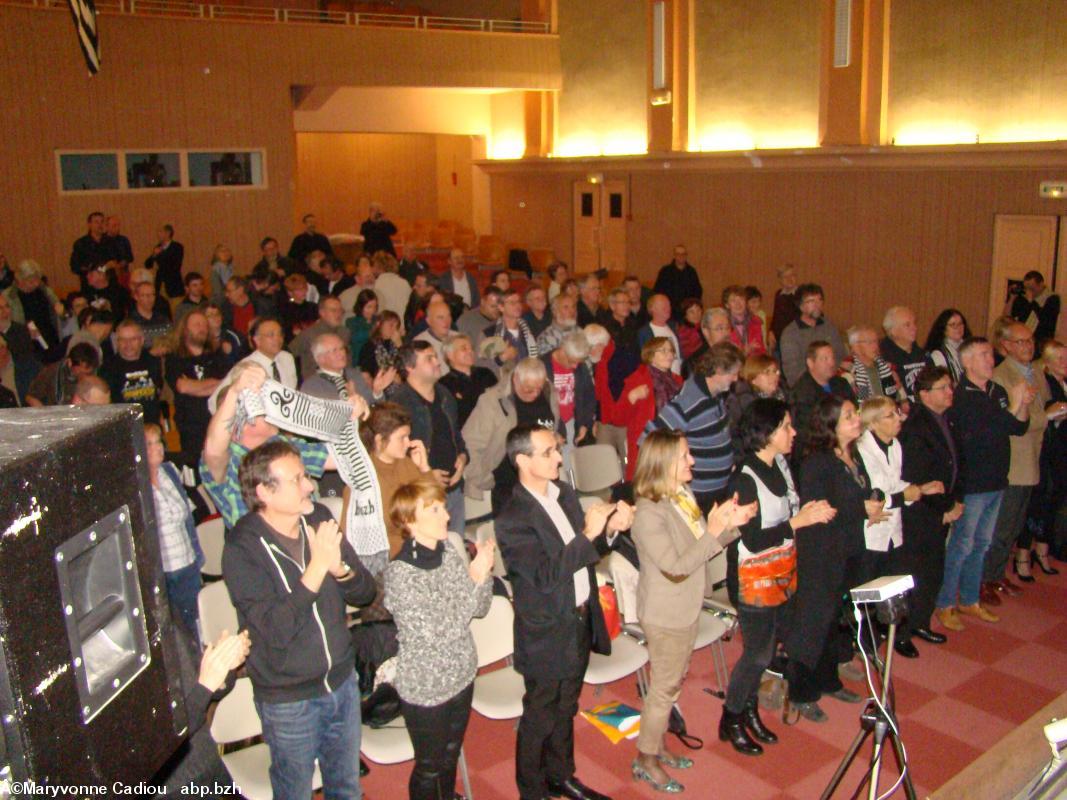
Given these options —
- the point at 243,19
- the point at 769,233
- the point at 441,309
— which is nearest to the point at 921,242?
the point at 769,233

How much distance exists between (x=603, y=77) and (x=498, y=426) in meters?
13.1

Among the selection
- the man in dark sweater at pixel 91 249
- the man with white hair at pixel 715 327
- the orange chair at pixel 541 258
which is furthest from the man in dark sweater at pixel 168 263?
the man with white hair at pixel 715 327

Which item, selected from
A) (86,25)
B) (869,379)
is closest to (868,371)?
(869,379)

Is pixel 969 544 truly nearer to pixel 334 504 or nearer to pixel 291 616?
pixel 334 504

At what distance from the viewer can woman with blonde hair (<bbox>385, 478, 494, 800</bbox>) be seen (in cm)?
356

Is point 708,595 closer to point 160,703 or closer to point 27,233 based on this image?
point 160,703

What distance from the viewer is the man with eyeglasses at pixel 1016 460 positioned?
628 centimetres

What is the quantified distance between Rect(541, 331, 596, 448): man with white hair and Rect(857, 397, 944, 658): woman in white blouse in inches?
83.0

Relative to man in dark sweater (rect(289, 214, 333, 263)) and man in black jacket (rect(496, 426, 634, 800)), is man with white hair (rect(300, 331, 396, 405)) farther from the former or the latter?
man in dark sweater (rect(289, 214, 333, 263))

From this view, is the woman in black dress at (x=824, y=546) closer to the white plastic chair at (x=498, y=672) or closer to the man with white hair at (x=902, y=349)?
the white plastic chair at (x=498, y=672)

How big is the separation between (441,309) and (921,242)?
796cm

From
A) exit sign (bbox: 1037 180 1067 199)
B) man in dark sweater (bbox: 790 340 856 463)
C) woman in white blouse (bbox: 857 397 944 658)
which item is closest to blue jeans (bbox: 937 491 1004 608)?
A: woman in white blouse (bbox: 857 397 944 658)

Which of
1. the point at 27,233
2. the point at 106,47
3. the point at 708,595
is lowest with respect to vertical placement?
the point at 708,595

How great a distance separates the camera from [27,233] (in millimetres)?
13758
